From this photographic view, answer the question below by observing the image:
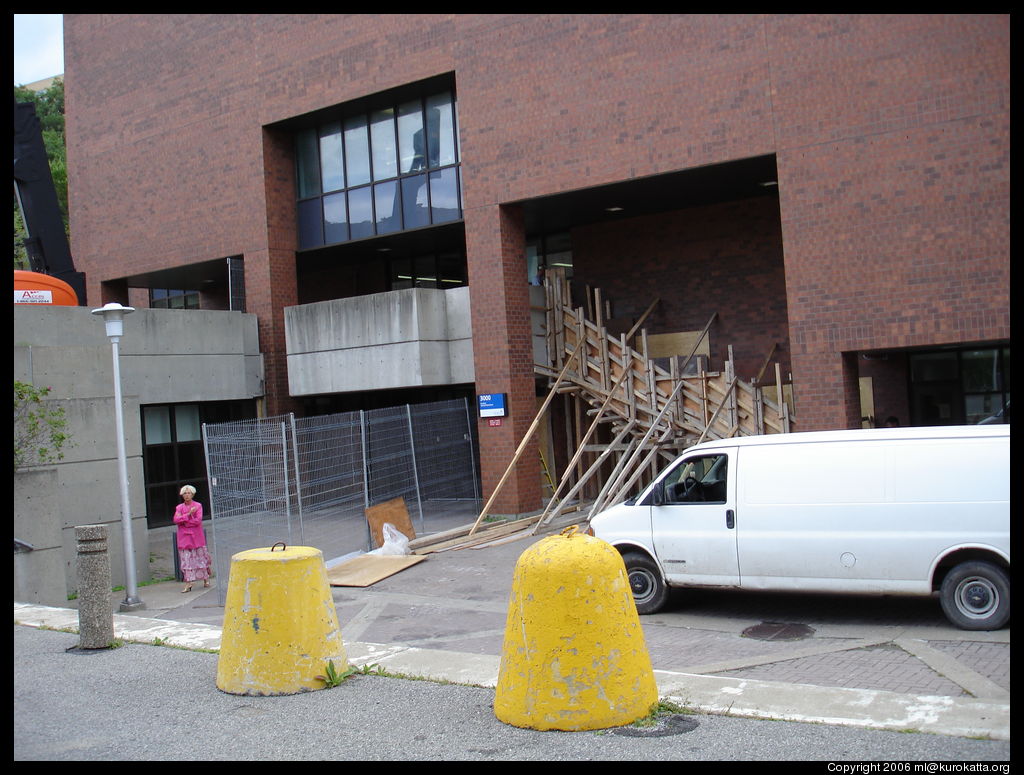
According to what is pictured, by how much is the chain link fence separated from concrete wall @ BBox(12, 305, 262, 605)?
184 centimetres

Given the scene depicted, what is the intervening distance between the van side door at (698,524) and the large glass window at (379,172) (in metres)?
11.2

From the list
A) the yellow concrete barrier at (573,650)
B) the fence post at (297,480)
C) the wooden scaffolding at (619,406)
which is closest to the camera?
the yellow concrete barrier at (573,650)

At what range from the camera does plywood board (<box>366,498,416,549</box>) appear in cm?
1512

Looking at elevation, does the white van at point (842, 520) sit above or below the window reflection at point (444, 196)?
below

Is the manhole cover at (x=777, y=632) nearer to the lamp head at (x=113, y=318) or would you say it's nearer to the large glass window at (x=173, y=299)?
the lamp head at (x=113, y=318)

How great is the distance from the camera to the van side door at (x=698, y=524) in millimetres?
9742

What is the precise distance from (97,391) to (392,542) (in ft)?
17.5

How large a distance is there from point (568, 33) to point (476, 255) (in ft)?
14.7

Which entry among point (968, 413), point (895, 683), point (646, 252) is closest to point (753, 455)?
point (895, 683)

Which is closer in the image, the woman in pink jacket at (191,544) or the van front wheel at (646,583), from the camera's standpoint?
the van front wheel at (646,583)

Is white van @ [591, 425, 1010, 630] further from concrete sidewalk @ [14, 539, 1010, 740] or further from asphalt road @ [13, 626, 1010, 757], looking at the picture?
asphalt road @ [13, 626, 1010, 757]

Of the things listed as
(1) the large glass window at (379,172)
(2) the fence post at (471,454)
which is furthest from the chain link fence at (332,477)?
(1) the large glass window at (379,172)

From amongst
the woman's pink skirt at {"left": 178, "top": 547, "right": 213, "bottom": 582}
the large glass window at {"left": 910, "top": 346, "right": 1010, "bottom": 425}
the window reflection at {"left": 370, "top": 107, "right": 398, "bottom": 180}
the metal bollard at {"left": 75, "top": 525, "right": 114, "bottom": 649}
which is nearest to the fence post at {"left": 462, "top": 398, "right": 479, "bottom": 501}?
the window reflection at {"left": 370, "top": 107, "right": 398, "bottom": 180}

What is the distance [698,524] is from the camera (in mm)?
9945
